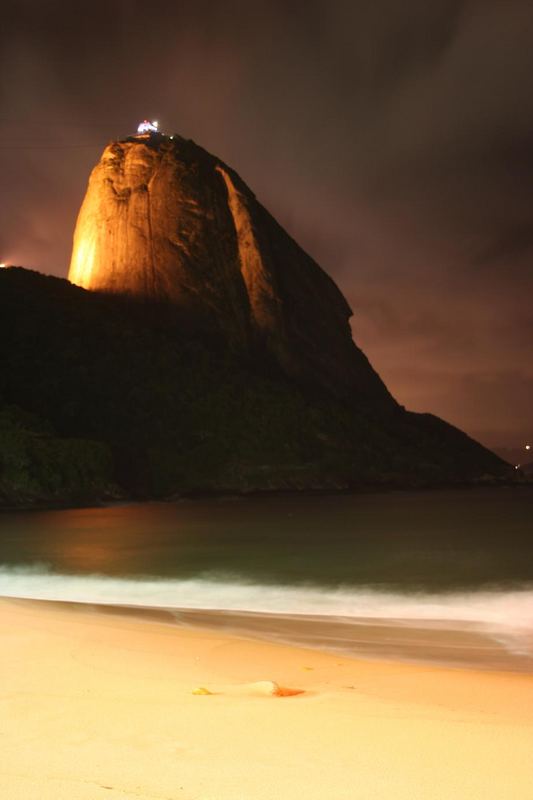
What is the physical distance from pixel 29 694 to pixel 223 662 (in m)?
2.40

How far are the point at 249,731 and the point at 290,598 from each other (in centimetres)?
1067

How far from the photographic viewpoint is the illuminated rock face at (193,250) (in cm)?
9256

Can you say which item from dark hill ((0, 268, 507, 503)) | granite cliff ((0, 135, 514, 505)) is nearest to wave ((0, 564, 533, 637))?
granite cliff ((0, 135, 514, 505))

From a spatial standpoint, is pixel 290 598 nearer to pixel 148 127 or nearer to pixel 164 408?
pixel 164 408

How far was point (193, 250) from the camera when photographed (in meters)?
95.1

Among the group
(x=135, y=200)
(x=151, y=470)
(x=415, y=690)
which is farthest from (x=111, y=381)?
(x=415, y=690)

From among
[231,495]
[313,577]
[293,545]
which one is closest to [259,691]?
[313,577]

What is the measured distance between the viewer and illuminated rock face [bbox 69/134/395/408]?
92562 millimetres

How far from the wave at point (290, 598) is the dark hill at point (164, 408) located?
1473 inches

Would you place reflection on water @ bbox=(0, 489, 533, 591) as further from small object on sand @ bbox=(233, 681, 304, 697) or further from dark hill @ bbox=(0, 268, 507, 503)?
dark hill @ bbox=(0, 268, 507, 503)

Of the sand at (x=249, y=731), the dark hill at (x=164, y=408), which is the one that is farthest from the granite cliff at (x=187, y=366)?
the sand at (x=249, y=731)

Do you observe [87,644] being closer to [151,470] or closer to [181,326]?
[151,470]

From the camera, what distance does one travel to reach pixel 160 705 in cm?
424

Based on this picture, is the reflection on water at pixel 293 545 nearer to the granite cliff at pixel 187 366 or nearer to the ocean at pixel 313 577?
the ocean at pixel 313 577
